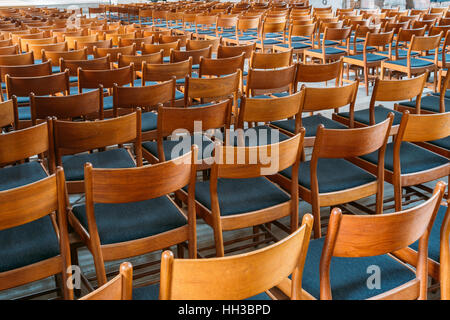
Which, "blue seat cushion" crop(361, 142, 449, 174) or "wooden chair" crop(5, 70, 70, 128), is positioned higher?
"wooden chair" crop(5, 70, 70, 128)

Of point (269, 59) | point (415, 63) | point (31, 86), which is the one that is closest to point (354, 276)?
point (31, 86)

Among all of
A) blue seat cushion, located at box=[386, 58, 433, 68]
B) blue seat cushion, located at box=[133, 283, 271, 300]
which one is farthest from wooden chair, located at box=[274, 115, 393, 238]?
blue seat cushion, located at box=[386, 58, 433, 68]

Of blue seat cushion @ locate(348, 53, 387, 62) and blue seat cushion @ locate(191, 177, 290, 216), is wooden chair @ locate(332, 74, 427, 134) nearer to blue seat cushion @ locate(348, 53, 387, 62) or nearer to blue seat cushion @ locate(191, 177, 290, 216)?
blue seat cushion @ locate(191, 177, 290, 216)

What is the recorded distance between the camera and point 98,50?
17.6ft

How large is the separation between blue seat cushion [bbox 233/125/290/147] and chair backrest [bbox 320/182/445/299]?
1666 mm

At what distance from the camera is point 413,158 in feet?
10.3

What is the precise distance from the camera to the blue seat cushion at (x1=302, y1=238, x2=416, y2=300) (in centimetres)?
186

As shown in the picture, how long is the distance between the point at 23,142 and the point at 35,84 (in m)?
1.60

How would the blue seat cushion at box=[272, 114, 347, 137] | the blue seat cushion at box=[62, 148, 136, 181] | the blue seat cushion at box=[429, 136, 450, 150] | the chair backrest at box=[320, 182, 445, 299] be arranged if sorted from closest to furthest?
1. the chair backrest at box=[320, 182, 445, 299]
2. the blue seat cushion at box=[62, 148, 136, 181]
3. the blue seat cushion at box=[429, 136, 450, 150]
4. the blue seat cushion at box=[272, 114, 347, 137]

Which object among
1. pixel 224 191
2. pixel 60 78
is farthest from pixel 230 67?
pixel 224 191

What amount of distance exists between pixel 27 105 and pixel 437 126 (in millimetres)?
3642

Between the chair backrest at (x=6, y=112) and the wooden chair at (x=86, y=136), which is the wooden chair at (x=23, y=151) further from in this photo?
the chair backrest at (x=6, y=112)

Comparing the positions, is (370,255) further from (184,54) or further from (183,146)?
(184,54)

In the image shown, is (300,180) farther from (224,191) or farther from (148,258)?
(148,258)
